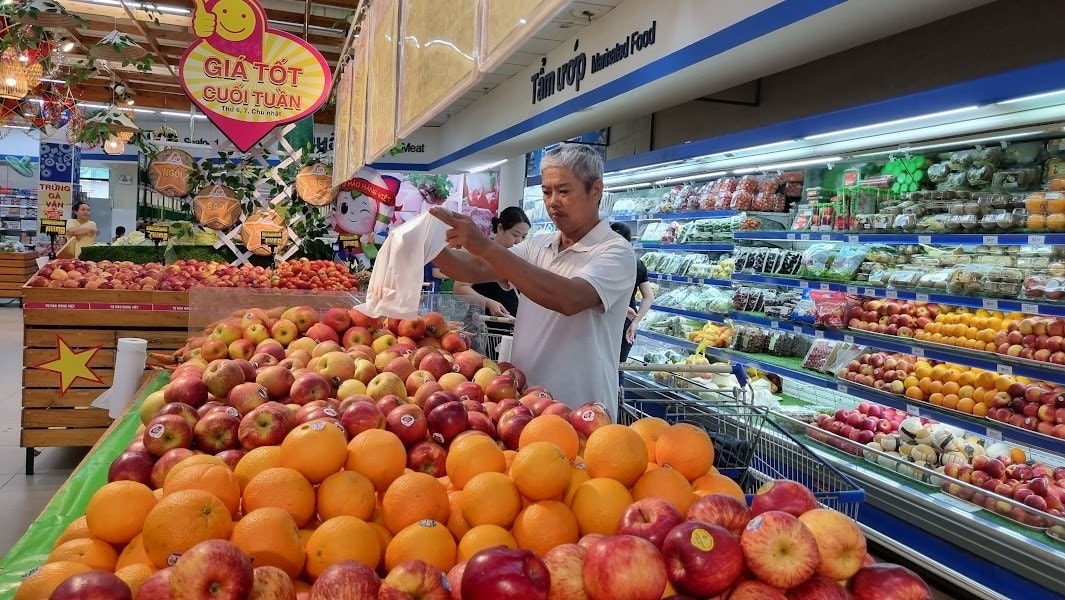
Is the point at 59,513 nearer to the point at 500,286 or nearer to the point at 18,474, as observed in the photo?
the point at 500,286

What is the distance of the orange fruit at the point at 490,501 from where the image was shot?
1.39 metres

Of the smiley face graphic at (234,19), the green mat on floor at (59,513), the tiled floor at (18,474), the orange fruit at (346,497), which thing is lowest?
the tiled floor at (18,474)

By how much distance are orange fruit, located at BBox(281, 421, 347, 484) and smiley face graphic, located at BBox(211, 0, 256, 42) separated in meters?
5.06

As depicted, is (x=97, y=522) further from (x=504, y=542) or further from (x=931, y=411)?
(x=931, y=411)

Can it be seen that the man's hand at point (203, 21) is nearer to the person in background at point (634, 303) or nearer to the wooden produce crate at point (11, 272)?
the person in background at point (634, 303)

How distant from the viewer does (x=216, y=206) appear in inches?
284

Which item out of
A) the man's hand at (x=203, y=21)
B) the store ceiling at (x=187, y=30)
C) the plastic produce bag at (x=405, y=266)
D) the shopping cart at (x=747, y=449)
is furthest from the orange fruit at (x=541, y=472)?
the man's hand at (x=203, y=21)

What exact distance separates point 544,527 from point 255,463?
2.07 ft

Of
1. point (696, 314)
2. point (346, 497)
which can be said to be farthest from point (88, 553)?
point (696, 314)

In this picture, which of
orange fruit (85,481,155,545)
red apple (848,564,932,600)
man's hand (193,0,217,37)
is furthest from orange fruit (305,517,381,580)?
man's hand (193,0,217,37)

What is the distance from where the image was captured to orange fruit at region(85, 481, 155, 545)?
53.6 inches

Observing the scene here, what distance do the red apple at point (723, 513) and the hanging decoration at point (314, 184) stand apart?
6.99 metres

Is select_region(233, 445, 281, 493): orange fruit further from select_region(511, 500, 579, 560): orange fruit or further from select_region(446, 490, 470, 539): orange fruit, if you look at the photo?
select_region(511, 500, 579, 560): orange fruit

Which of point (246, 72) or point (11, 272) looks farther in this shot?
point (11, 272)
